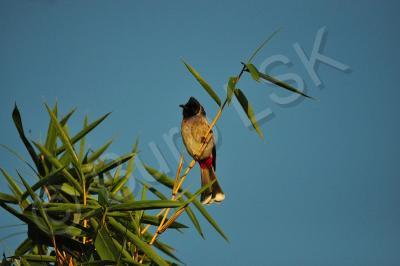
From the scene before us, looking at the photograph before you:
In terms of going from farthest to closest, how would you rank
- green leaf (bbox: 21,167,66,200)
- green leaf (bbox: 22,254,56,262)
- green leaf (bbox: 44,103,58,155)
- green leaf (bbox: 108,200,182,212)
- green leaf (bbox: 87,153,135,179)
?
green leaf (bbox: 44,103,58,155)
green leaf (bbox: 87,153,135,179)
green leaf (bbox: 22,254,56,262)
green leaf (bbox: 21,167,66,200)
green leaf (bbox: 108,200,182,212)

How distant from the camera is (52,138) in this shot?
4098mm

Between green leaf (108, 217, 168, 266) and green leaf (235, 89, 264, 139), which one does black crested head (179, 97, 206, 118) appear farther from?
green leaf (108, 217, 168, 266)

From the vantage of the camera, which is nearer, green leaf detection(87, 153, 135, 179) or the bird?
green leaf detection(87, 153, 135, 179)

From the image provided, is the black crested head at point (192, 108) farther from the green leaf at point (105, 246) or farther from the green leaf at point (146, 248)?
the green leaf at point (105, 246)

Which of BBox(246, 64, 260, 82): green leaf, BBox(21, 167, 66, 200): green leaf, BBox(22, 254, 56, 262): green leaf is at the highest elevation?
BBox(21, 167, 66, 200): green leaf

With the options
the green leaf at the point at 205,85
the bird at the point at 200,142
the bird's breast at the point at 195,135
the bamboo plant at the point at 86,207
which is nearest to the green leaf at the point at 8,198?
the bamboo plant at the point at 86,207

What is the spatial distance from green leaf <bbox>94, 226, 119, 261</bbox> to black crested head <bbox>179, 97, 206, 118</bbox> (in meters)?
2.90

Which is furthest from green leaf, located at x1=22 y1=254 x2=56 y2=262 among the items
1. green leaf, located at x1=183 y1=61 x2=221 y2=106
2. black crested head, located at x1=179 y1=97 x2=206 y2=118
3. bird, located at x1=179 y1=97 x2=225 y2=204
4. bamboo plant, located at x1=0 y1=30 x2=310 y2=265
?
black crested head, located at x1=179 y1=97 x2=206 y2=118

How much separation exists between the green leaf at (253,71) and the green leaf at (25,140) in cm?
151

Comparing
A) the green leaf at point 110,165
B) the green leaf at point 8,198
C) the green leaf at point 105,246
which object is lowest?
the green leaf at point 105,246

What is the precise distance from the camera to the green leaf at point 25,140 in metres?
3.45

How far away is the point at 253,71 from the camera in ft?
11.1

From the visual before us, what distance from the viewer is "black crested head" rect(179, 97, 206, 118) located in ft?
20.0

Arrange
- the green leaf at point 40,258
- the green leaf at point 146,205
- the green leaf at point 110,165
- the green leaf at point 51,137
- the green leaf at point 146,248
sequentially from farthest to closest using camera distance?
the green leaf at point 51,137 → the green leaf at point 110,165 → the green leaf at point 40,258 → the green leaf at point 146,248 → the green leaf at point 146,205
